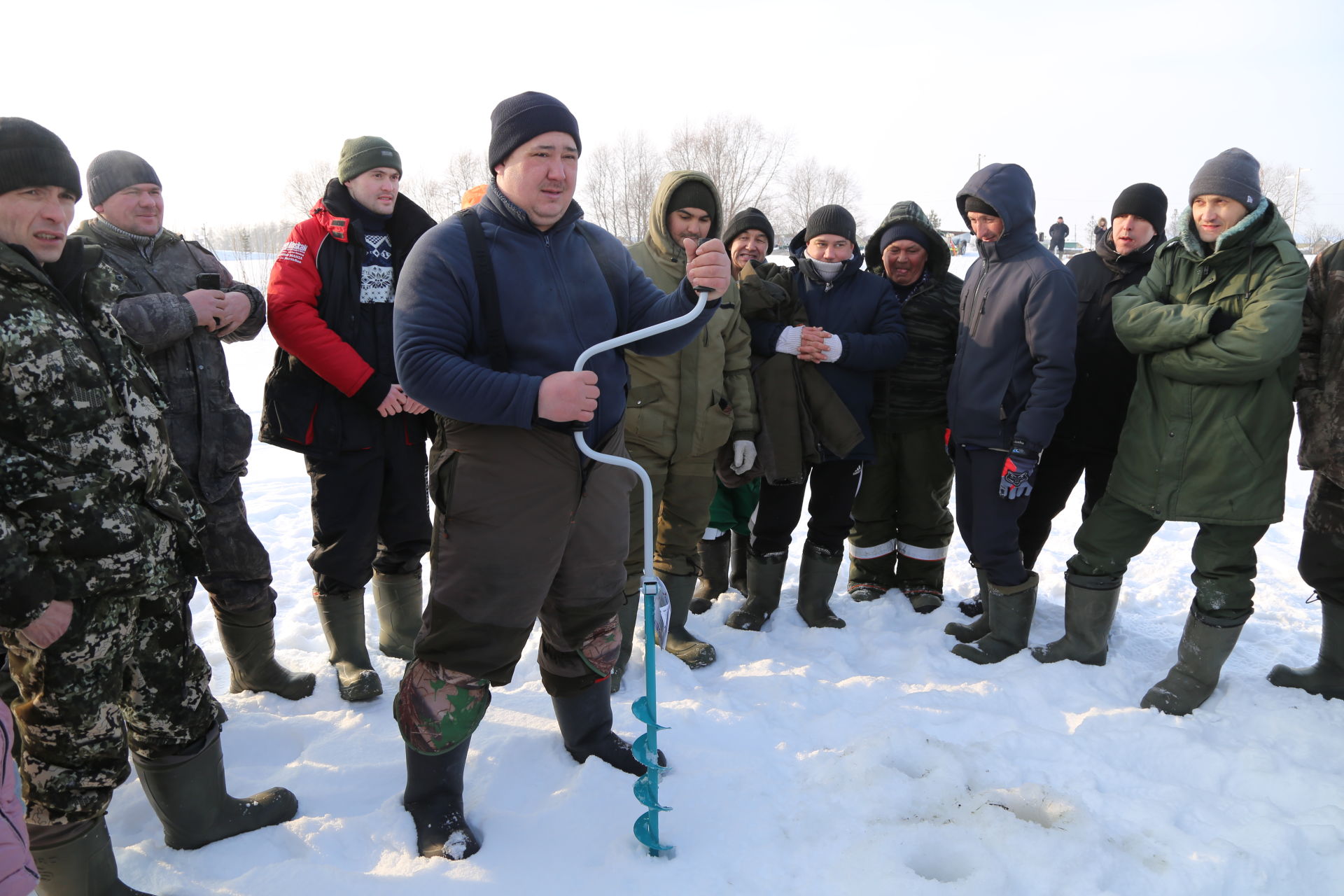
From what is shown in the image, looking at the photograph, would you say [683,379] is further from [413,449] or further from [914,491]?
[914,491]

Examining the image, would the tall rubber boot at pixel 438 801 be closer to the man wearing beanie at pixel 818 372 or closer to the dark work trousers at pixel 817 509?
the man wearing beanie at pixel 818 372

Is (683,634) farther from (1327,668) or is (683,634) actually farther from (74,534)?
(1327,668)

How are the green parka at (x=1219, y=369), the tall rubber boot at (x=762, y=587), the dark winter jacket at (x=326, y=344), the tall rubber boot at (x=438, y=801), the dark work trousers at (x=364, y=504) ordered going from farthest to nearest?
the tall rubber boot at (x=762, y=587), the dark work trousers at (x=364, y=504), the dark winter jacket at (x=326, y=344), the green parka at (x=1219, y=369), the tall rubber boot at (x=438, y=801)

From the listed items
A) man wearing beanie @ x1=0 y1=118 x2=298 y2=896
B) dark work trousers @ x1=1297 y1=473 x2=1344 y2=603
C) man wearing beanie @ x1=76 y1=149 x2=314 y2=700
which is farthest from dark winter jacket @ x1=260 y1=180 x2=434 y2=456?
dark work trousers @ x1=1297 y1=473 x2=1344 y2=603

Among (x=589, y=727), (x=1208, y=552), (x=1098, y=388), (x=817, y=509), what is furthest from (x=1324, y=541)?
(x=589, y=727)

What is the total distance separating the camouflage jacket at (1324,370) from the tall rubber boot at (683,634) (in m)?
2.68

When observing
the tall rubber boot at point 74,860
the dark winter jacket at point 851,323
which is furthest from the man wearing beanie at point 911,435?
the tall rubber boot at point 74,860

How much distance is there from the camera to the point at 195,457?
9.98 feet

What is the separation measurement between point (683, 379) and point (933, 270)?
5.69 ft

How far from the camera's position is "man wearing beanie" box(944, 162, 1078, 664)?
3621mm

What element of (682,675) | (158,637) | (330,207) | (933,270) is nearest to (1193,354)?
(933,270)

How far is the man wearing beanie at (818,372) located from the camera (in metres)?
4.08

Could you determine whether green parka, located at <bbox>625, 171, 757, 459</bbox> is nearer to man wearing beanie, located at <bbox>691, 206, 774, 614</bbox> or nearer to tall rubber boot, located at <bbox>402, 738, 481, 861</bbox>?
man wearing beanie, located at <bbox>691, 206, 774, 614</bbox>

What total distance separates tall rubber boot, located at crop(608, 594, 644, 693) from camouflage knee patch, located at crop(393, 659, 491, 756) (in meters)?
1.07
